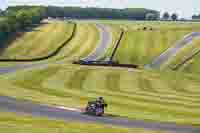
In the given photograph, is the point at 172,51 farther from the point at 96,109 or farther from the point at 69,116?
the point at 69,116

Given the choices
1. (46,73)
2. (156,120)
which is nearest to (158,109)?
(156,120)

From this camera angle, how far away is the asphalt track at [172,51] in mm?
131163

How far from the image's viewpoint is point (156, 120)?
163ft

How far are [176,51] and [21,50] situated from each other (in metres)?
41.2

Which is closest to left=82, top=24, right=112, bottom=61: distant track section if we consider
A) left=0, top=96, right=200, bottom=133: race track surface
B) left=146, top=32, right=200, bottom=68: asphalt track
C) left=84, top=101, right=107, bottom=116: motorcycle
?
left=146, top=32, right=200, bottom=68: asphalt track

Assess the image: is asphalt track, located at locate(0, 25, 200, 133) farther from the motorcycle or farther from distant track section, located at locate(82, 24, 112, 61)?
distant track section, located at locate(82, 24, 112, 61)

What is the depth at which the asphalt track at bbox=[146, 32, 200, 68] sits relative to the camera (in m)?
131

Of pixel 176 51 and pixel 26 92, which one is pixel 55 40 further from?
pixel 26 92

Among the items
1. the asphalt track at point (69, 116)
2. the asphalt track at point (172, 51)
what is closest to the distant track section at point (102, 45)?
the asphalt track at point (172, 51)

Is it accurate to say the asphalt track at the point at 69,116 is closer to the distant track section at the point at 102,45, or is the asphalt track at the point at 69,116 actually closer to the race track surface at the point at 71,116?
the race track surface at the point at 71,116

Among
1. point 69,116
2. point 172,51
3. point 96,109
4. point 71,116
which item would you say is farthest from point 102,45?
point 69,116

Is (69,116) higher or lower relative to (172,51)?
higher

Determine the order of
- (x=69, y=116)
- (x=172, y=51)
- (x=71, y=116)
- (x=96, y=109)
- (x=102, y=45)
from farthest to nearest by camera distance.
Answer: (x=102, y=45)
(x=172, y=51)
(x=96, y=109)
(x=71, y=116)
(x=69, y=116)

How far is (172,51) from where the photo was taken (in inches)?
5640
